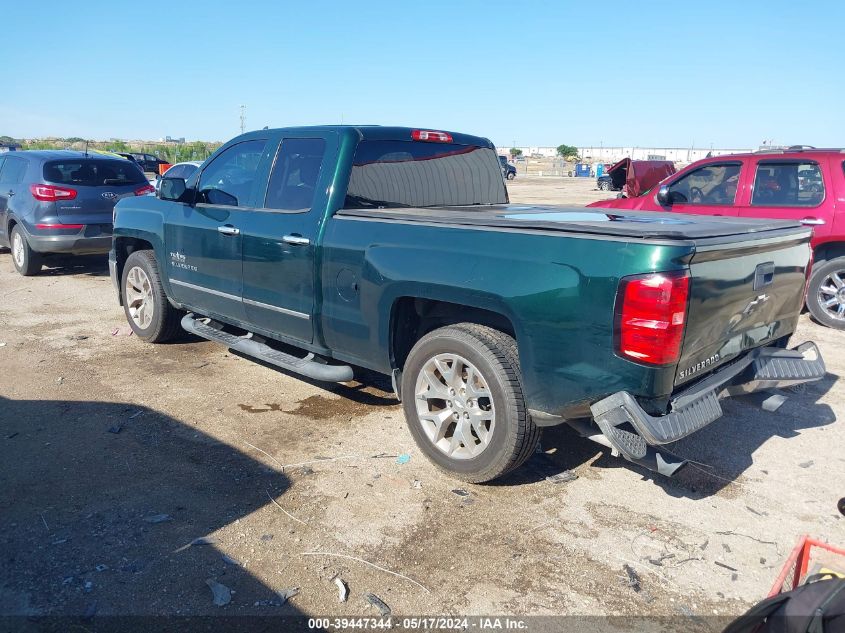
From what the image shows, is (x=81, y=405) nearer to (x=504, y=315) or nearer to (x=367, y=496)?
(x=367, y=496)

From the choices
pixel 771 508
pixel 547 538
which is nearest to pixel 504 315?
pixel 547 538

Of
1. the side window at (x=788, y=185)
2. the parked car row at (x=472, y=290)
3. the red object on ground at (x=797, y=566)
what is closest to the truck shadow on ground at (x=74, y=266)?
the parked car row at (x=472, y=290)

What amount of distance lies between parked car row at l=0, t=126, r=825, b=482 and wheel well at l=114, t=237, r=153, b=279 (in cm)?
50

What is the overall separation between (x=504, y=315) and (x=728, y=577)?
1.60 m

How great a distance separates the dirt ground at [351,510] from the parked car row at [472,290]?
400 millimetres

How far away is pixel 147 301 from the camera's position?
6449 millimetres

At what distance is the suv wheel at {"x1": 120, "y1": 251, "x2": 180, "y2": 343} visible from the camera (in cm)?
624

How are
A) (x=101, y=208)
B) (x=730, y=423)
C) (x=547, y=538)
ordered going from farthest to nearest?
(x=101, y=208), (x=730, y=423), (x=547, y=538)

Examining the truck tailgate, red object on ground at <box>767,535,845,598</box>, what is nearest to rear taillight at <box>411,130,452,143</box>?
the truck tailgate

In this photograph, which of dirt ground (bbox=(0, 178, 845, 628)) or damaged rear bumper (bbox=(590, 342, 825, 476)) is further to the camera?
damaged rear bumper (bbox=(590, 342, 825, 476))

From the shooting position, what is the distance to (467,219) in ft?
12.6

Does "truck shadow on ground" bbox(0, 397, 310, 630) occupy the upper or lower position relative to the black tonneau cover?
lower

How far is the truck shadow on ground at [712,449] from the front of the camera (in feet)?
13.1

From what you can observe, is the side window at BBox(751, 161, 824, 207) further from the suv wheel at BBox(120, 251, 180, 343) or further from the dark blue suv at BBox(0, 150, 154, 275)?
the dark blue suv at BBox(0, 150, 154, 275)
